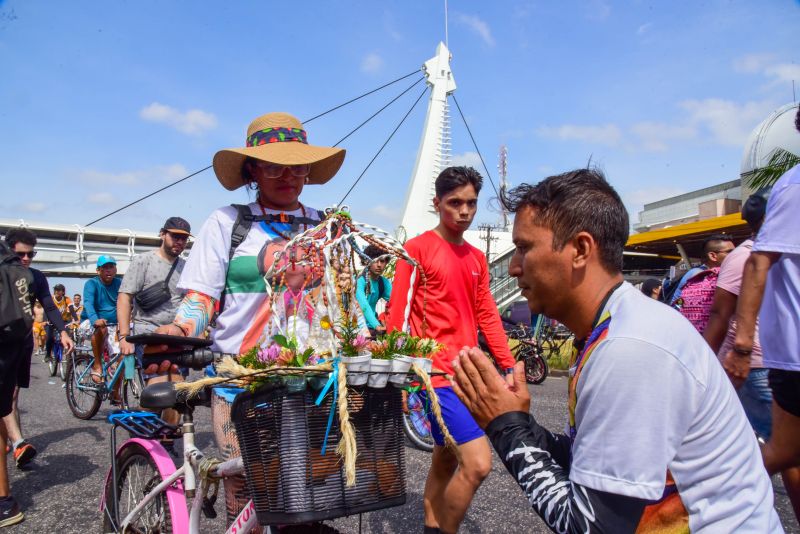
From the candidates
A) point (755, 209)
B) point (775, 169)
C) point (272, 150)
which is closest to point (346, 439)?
point (272, 150)

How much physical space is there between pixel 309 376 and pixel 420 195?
39.5m

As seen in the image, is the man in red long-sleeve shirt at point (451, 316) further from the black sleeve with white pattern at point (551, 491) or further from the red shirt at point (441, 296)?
the black sleeve with white pattern at point (551, 491)

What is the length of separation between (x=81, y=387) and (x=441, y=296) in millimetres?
6176

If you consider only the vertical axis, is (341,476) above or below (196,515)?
above

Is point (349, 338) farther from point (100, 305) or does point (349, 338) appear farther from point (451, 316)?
point (100, 305)

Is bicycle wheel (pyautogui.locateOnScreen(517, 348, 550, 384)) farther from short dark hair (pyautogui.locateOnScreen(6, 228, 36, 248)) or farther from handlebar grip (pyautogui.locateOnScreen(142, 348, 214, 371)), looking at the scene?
handlebar grip (pyautogui.locateOnScreen(142, 348, 214, 371))

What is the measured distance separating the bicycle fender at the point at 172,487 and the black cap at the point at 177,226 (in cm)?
336

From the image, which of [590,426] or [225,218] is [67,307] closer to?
[225,218]

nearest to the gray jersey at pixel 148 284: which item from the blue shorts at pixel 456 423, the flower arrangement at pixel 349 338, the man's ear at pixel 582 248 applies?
the blue shorts at pixel 456 423

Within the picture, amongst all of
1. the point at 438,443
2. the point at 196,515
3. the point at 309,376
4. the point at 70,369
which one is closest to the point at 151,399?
the point at 196,515

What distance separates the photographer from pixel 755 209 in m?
3.45

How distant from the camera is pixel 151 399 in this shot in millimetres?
2312

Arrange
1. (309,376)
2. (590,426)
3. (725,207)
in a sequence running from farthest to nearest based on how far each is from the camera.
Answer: (725,207) < (309,376) < (590,426)

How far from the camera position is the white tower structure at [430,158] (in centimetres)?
4034
